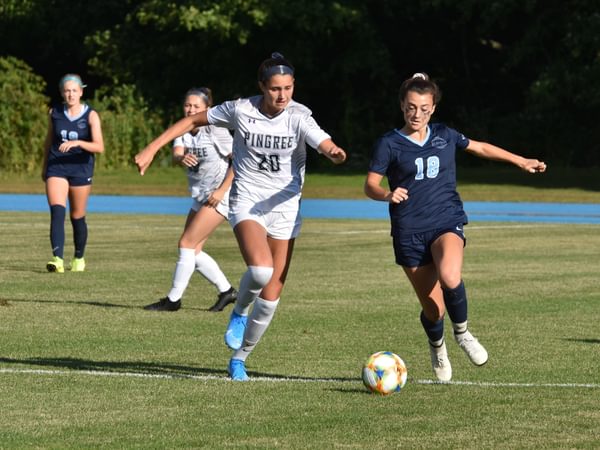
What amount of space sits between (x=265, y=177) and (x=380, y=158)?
794 mm

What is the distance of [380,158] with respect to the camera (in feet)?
30.3

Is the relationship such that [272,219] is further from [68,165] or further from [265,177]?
[68,165]

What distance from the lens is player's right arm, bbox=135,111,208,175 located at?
927cm

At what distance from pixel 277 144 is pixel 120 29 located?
45.0m

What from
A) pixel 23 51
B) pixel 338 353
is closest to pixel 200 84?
pixel 23 51

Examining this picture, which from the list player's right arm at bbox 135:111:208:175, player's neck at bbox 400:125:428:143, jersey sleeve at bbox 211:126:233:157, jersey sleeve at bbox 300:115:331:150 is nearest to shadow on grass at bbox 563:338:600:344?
player's neck at bbox 400:125:428:143

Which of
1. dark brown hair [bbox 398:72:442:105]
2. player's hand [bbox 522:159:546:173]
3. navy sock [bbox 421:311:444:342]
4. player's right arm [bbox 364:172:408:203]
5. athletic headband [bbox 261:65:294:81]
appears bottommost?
navy sock [bbox 421:311:444:342]

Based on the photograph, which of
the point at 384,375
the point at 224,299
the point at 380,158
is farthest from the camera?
the point at 224,299

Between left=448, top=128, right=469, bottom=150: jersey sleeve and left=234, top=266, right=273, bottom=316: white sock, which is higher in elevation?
left=448, top=128, right=469, bottom=150: jersey sleeve

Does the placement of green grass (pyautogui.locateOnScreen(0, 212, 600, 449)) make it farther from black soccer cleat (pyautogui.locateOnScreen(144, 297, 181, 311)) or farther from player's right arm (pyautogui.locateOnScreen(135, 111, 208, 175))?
player's right arm (pyautogui.locateOnScreen(135, 111, 208, 175))

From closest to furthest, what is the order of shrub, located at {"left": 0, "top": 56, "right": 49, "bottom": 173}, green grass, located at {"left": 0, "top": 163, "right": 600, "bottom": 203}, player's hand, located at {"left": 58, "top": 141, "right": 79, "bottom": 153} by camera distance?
player's hand, located at {"left": 58, "top": 141, "right": 79, "bottom": 153}
green grass, located at {"left": 0, "top": 163, "right": 600, "bottom": 203}
shrub, located at {"left": 0, "top": 56, "right": 49, "bottom": 173}

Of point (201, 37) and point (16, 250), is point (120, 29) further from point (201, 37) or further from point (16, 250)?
point (16, 250)

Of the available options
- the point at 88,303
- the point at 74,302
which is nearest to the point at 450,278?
the point at 88,303

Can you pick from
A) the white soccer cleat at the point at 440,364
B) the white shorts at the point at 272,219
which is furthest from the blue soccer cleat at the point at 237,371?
the white soccer cleat at the point at 440,364
